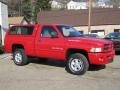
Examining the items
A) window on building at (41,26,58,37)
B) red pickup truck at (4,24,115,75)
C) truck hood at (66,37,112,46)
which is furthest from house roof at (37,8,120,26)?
truck hood at (66,37,112,46)

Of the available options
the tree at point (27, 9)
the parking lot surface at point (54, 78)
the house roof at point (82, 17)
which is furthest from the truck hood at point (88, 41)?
the tree at point (27, 9)

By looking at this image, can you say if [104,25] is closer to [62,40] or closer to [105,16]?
[105,16]

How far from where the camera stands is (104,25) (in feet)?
180

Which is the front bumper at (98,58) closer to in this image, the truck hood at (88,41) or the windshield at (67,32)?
the truck hood at (88,41)

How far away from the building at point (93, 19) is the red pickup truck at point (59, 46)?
4079 centimetres

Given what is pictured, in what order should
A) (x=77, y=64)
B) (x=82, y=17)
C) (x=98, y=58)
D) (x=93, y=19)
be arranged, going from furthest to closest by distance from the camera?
(x=82, y=17), (x=93, y=19), (x=77, y=64), (x=98, y=58)

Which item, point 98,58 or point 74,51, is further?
point 74,51

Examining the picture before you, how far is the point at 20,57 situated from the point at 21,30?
1.26m

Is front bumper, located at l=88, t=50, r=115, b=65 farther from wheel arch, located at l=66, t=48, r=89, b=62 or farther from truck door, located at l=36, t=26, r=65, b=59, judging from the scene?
truck door, located at l=36, t=26, r=65, b=59

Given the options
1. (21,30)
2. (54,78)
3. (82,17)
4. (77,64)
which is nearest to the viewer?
(54,78)

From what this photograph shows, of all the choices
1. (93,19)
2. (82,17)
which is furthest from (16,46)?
(82,17)

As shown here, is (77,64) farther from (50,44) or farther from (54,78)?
(50,44)

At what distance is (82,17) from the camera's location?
183 ft

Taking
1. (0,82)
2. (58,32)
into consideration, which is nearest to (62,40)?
(58,32)
